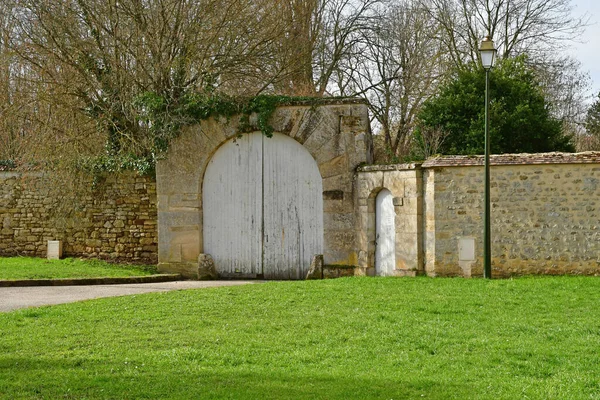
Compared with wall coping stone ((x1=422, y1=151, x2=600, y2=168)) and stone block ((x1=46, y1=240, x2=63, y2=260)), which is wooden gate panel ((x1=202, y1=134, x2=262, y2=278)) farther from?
wall coping stone ((x1=422, y1=151, x2=600, y2=168))

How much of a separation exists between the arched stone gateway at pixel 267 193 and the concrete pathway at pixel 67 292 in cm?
117

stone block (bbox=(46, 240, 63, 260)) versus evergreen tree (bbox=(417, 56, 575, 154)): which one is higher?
evergreen tree (bbox=(417, 56, 575, 154))

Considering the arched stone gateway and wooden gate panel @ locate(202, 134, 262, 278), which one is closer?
the arched stone gateway

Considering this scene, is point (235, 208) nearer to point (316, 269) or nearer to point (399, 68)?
point (316, 269)

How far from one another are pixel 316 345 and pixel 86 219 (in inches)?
448

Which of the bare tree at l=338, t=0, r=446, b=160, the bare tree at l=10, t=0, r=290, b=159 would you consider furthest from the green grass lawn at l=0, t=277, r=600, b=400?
the bare tree at l=338, t=0, r=446, b=160

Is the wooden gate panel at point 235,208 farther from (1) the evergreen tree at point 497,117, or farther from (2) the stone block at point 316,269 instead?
(1) the evergreen tree at point 497,117

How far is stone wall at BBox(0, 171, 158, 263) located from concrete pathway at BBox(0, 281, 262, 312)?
2262 mm

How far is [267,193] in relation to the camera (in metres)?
17.6

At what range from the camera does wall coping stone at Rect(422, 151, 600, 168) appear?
48.2ft

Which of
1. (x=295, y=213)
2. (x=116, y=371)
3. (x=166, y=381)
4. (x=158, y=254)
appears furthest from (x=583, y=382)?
(x=158, y=254)

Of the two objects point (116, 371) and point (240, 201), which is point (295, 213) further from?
point (116, 371)

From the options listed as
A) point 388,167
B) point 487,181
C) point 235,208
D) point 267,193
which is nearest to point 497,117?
point 388,167

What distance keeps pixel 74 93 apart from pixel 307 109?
5457mm
